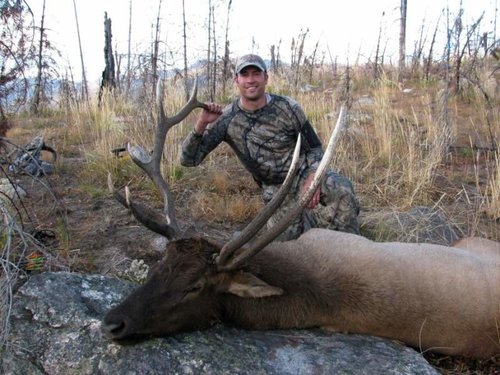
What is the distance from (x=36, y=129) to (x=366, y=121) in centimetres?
561

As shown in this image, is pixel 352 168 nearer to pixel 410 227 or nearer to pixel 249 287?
pixel 410 227

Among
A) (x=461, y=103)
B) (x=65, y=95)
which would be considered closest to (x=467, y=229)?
(x=461, y=103)

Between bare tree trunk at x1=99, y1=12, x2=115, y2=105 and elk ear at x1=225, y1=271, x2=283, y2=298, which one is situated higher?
bare tree trunk at x1=99, y1=12, x2=115, y2=105

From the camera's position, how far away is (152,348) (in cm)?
271

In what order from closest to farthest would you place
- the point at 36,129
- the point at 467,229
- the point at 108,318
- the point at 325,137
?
the point at 108,318 → the point at 467,229 → the point at 325,137 → the point at 36,129

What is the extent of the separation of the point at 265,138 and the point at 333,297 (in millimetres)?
2240

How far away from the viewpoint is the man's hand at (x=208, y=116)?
4613 millimetres

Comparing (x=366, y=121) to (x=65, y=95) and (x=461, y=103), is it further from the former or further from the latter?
(x=65, y=95)

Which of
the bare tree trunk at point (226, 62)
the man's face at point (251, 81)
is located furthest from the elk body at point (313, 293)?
the bare tree trunk at point (226, 62)

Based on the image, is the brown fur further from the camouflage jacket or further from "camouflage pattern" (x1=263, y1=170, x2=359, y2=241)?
the camouflage jacket

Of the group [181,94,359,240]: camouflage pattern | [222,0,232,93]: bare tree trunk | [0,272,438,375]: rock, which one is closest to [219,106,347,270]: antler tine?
[0,272,438,375]: rock

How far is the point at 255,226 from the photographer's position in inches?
114

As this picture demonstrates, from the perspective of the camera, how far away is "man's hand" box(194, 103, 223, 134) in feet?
15.1

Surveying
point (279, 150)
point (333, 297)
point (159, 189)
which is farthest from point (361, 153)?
point (333, 297)
